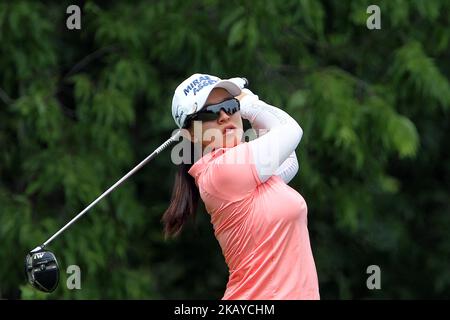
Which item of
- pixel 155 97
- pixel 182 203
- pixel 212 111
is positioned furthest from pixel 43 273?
pixel 155 97

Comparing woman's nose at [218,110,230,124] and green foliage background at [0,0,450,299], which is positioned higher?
woman's nose at [218,110,230,124]

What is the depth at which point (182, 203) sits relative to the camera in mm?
4020

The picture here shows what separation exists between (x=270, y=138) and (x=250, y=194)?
0.59 feet

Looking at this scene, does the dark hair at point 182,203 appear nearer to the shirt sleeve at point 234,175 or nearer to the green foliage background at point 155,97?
the shirt sleeve at point 234,175

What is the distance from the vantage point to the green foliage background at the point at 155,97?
727 cm

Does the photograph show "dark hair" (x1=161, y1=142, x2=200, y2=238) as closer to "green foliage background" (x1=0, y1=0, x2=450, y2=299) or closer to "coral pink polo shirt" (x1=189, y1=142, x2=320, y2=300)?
"coral pink polo shirt" (x1=189, y1=142, x2=320, y2=300)

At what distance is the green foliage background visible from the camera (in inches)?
286

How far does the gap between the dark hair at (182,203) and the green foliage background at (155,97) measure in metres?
2.79

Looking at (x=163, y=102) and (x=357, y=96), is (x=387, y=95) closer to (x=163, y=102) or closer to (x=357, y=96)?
(x=357, y=96)

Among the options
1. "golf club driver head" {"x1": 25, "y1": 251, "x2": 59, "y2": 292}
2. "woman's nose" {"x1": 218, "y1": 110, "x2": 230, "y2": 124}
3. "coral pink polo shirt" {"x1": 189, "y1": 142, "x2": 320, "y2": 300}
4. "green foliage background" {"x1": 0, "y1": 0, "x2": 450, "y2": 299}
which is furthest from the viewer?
"green foliage background" {"x1": 0, "y1": 0, "x2": 450, "y2": 299}

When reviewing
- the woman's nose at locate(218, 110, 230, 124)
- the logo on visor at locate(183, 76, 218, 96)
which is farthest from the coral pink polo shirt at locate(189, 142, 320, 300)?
the logo on visor at locate(183, 76, 218, 96)

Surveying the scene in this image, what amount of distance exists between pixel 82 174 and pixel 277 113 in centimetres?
365

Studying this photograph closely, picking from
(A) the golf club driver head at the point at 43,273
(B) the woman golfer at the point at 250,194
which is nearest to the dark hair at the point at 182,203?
(B) the woman golfer at the point at 250,194
